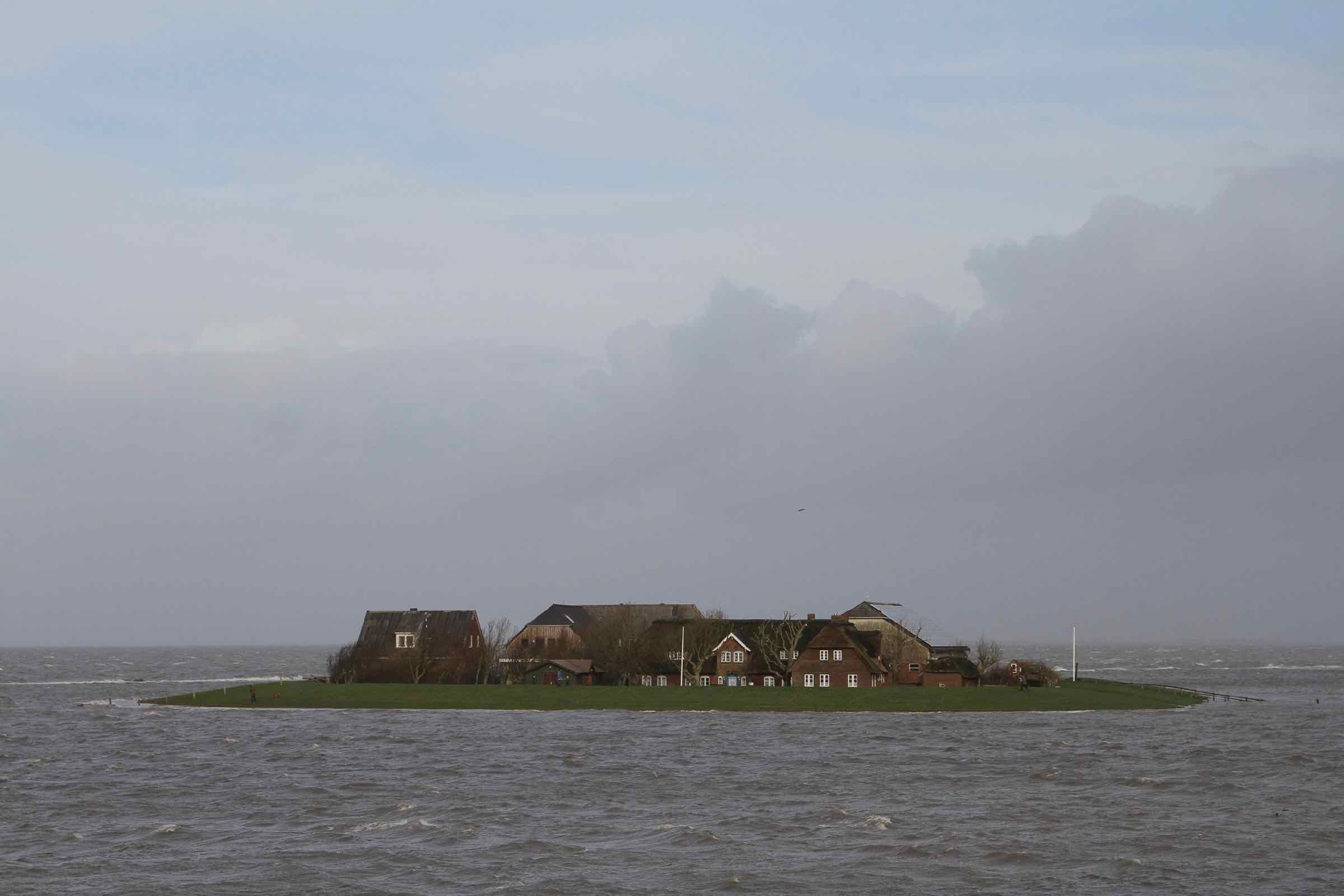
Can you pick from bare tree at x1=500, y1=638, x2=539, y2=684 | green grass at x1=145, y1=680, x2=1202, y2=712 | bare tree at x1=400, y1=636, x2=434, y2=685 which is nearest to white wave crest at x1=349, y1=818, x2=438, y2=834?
green grass at x1=145, y1=680, x2=1202, y2=712

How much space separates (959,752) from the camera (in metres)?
72.1

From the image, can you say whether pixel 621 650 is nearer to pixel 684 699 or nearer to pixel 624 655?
pixel 624 655

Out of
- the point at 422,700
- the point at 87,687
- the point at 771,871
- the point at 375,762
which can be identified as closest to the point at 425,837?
the point at 771,871

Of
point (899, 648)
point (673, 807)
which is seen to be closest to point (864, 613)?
point (899, 648)

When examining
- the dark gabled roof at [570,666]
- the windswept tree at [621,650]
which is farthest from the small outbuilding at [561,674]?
the windswept tree at [621,650]

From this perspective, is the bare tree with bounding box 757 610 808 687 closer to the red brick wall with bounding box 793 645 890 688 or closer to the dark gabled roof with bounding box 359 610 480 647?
the red brick wall with bounding box 793 645 890 688

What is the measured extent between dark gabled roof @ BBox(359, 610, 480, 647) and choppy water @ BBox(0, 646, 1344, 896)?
36.2 meters

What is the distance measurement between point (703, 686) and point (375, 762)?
182 feet

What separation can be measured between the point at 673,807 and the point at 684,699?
175 ft

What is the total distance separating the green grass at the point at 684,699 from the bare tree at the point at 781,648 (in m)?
5.13

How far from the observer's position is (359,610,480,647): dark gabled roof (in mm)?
128750

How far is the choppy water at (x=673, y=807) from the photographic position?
134ft

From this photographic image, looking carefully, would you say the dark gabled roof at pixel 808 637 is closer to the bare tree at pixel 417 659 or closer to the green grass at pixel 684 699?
the green grass at pixel 684 699

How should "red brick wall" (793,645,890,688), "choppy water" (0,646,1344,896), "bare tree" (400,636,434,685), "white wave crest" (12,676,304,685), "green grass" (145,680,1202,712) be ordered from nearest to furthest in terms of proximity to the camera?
"choppy water" (0,646,1344,896)
"green grass" (145,680,1202,712)
"red brick wall" (793,645,890,688)
"bare tree" (400,636,434,685)
"white wave crest" (12,676,304,685)
